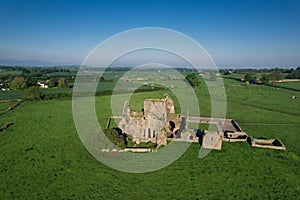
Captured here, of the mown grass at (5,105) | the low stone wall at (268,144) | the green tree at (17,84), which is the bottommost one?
the low stone wall at (268,144)

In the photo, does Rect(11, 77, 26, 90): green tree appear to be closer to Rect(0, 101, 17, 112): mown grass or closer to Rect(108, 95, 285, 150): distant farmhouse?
Rect(0, 101, 17, 112): mown grass

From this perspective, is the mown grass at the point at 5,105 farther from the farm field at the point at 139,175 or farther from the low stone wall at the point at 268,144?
the low stone wall at the point at 268,144

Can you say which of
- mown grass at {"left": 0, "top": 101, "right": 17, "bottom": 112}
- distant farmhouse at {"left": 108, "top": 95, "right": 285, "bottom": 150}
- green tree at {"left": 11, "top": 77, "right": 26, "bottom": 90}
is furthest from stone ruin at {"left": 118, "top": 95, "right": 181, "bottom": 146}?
green tree at {"left": 11, "top": 77, "right": 26, "bottom": 90}

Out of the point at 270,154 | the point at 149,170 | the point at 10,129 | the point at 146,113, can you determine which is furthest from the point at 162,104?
the point at 10,129

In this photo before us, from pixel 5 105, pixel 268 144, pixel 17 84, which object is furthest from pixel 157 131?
pixel 17 84

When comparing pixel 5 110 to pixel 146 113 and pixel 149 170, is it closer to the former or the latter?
pixel 146 113

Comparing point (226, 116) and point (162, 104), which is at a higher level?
point (162, 104)

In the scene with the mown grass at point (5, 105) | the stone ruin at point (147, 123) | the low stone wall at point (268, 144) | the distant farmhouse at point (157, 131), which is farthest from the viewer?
the mown grass at point (5, 105)

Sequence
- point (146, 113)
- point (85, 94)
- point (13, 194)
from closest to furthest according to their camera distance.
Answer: point (13, 194) < point (146, 113) < point (85, 94)

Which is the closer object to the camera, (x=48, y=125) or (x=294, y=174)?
(x=294, y=174)

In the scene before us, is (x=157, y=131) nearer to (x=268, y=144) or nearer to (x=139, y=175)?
(x=139, y=175)

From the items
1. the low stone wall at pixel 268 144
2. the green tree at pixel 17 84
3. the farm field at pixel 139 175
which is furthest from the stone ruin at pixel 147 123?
the green tree at pixel 17 84
